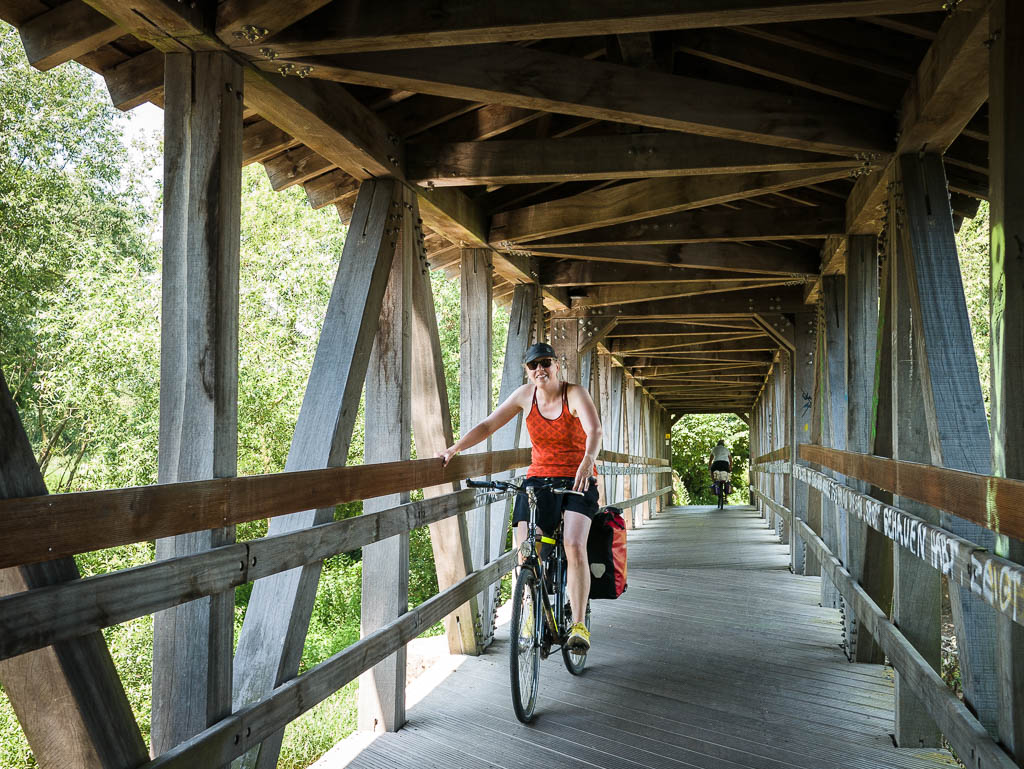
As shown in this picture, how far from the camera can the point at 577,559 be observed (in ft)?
13.7

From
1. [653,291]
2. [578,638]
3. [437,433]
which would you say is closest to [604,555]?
[578,638]

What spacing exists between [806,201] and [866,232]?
0.75 metres

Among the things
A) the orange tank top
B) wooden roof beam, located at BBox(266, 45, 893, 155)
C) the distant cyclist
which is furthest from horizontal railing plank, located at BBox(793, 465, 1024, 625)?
the distant cyclist

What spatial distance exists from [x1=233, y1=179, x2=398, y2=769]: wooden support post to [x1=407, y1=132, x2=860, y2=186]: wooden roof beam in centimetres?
33

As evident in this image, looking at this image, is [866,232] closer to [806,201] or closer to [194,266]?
[806,201]

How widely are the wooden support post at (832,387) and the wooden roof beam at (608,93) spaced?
2532 millimetres

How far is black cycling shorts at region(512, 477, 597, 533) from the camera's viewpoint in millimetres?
4137

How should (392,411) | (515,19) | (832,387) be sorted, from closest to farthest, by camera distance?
(515,19) < (392,411) < (832,387)

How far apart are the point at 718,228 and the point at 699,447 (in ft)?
Result: 127

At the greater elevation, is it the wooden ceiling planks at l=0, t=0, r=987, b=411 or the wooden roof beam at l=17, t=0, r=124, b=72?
the wooden ceiling planks at l=0, t=0, r=987, b=411

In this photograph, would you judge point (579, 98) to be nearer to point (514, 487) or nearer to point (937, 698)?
point (514, 487)

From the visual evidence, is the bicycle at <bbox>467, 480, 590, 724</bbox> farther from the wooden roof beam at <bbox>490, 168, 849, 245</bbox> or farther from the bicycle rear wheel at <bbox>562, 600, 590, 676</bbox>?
the wooden roof beam at <bbox>490, 168, 849, 245</bbox>

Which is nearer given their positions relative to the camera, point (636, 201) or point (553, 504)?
point (553, 504)

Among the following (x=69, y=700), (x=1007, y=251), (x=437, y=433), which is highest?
(x=1007, y=251)
